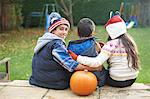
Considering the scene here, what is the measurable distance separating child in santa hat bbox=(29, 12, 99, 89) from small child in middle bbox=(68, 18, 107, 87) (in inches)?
6.7

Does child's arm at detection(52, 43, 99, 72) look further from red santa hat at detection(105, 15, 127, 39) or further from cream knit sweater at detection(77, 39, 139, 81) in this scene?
red santa hat at detection(105, 15, 127, 39)

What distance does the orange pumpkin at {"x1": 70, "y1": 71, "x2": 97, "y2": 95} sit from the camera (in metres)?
4.35

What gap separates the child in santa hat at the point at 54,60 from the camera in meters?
4.55

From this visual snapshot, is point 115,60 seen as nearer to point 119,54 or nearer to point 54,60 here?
point 119,54

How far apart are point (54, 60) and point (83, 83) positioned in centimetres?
55

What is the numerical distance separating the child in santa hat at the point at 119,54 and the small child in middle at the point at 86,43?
0.11 meters

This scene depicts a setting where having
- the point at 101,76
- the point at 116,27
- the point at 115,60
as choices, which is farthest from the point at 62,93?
the point at 116,27

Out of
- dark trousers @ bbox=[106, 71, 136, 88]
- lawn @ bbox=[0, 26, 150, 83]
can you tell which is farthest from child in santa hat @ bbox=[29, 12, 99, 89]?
lawn @ bbox=[0, 26, 150, 83]

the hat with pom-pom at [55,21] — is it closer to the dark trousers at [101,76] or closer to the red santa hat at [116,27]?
the red santa hat at [116,27]

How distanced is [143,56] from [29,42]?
5.11 m

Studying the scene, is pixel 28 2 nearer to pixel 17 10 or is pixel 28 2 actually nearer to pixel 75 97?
pixel 17 10

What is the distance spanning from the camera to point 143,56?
942 cm

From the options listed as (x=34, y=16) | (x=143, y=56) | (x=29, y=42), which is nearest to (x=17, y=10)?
(x=34, y=16)

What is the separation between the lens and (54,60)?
461cm
